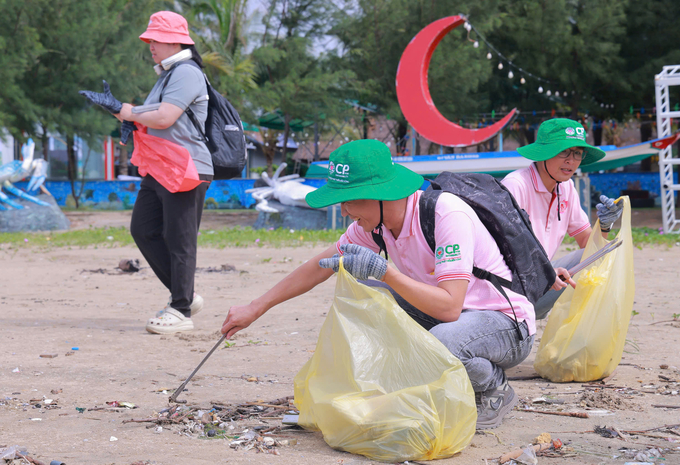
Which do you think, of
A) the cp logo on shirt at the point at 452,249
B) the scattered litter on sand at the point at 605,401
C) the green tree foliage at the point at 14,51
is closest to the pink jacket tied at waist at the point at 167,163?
the cp logo on shirt at the point at 452,249

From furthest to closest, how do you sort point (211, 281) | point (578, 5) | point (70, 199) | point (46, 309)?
1. point (70, 199)
2. point (578, 5)
3. point (211, 281)
4. point (46, 309)

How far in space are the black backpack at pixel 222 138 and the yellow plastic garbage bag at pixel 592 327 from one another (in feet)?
6.61

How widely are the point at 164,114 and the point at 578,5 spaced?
16.4 meters

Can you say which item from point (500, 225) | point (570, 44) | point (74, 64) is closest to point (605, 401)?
point (500, 225)

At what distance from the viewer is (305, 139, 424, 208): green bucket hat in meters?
2.10

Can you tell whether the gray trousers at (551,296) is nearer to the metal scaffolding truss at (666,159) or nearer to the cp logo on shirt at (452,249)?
the cp logo on shirt at (452,249)

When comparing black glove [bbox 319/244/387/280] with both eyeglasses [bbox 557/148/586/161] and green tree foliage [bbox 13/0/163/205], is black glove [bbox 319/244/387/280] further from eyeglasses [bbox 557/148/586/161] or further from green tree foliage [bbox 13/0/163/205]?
green tree foliage [bbox 13/0/163/205]

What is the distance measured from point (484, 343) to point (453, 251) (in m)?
0.36

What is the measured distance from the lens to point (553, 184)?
3170 millimetres

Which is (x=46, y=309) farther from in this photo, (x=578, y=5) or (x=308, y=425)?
(x=578, y=5)

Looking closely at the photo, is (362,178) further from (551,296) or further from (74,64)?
(74,64)

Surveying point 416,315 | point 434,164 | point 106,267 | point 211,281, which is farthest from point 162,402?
point 434,164

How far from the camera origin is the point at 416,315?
255cm

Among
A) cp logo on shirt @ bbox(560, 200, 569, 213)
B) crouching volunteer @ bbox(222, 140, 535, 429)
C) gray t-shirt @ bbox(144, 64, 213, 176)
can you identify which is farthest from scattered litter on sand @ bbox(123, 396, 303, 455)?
gray t-shirt @ bbox(144, 64, 213, 176)
